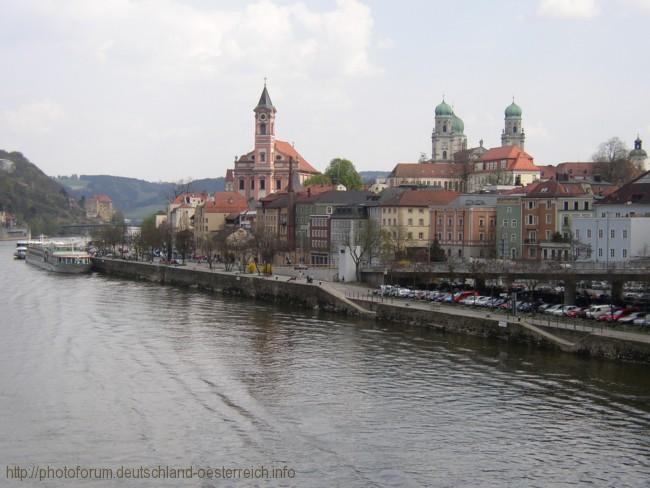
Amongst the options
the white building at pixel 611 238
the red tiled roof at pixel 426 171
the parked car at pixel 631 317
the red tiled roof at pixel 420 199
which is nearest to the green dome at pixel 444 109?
the red tiled roof at pixel 426 171

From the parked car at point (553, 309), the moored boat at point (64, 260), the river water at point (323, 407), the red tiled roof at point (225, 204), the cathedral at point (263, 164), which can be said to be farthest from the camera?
the cathedral at point (263, 164)

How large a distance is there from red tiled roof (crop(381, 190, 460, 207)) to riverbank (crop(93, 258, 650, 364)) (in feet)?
45.2

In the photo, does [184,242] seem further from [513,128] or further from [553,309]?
[513,128]

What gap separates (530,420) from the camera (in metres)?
28.2

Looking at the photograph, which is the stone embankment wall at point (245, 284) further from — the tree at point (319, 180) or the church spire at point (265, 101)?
the church spire at point (265, 101)

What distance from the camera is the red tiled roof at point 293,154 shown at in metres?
136

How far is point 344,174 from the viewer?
123 metres

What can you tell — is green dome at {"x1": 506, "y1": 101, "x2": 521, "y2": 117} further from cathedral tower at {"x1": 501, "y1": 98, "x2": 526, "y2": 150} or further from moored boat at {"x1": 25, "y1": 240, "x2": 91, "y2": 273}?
moored boat at {"x1": 25, "y1": 240, "x2": 91, "y2": 273}

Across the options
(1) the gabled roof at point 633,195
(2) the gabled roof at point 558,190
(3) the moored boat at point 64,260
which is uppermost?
(2) the gabled roof at point 558,190

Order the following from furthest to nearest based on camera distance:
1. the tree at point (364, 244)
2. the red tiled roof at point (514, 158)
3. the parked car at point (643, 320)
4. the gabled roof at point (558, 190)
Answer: the red tiled roof at point (514, 158), the gabled roof at point (558, 190), the tree at point (364, 244), the parked car at point (643, 320)

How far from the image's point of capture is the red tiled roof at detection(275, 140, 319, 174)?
445ft

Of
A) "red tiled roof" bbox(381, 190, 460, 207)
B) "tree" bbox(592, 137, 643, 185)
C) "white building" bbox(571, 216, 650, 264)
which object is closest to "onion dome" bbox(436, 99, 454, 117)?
"tree" bbox(592, 137, 643, 185)

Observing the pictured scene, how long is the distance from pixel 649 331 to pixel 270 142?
96634mm

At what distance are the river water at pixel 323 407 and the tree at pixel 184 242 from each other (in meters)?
52.2
